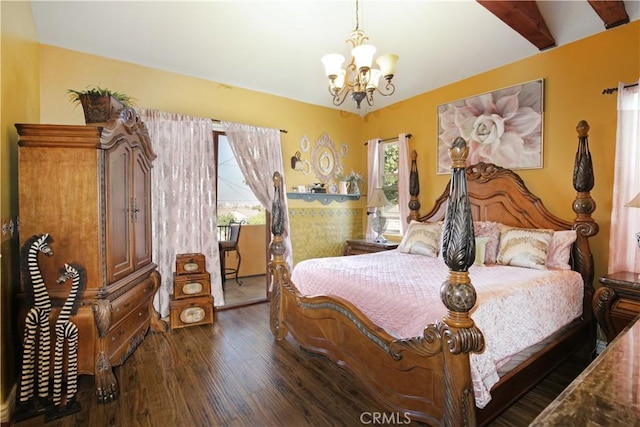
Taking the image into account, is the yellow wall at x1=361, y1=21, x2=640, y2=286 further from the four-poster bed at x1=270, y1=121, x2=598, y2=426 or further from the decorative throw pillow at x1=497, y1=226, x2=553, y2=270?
the decorative throw pillow at x1=497, y1=226, x2=553, y2=270

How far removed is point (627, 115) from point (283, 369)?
349cm

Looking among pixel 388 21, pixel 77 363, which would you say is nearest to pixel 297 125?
pixel 388 21

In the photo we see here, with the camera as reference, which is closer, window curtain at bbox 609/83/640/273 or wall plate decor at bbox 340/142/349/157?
window curtain at bbox 609/83/640/273

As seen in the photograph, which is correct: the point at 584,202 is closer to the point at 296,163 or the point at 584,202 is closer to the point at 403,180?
the point at 403,180

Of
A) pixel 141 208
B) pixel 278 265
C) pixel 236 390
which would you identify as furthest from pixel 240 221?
pixel 236 390

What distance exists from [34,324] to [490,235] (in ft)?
Answer: 12.2

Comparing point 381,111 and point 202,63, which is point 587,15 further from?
point 202,63

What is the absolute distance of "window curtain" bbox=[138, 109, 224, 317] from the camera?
3.51m

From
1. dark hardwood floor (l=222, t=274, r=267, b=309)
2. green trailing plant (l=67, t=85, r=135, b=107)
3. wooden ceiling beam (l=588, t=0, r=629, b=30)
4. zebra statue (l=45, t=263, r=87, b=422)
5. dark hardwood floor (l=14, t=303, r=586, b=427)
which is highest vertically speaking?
wooden ceiling beam (l=588, t=0, r=629, b=30)

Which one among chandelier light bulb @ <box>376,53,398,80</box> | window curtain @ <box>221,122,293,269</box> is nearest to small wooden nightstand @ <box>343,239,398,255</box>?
window curtain @ <box>221,122,293,269</box>

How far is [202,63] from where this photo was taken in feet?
11.6

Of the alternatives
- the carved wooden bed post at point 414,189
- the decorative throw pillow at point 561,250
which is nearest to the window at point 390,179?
the carved wooden bed post at point 414,189

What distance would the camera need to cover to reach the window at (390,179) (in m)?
4.78

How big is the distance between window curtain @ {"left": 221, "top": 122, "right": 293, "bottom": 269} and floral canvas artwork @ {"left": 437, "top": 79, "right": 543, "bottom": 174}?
7.44ft
